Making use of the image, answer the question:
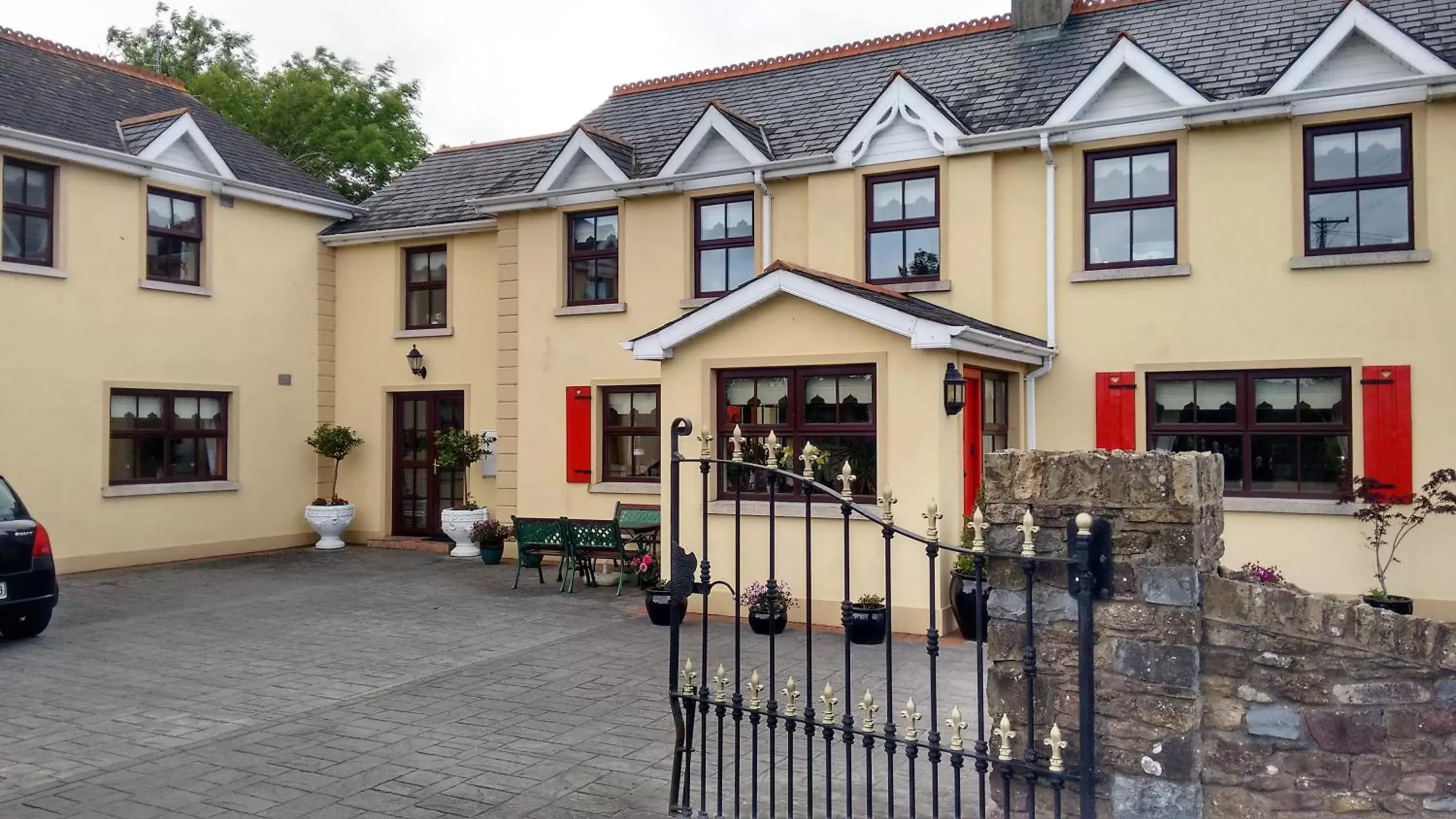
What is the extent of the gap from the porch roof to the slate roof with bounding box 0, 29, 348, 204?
8.77 meters

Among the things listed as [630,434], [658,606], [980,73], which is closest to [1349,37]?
[980,73]

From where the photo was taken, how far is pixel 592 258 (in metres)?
14.9

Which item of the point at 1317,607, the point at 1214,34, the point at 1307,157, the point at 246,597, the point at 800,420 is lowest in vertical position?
the point at 246,597

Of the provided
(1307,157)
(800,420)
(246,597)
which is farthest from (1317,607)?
(246,597)

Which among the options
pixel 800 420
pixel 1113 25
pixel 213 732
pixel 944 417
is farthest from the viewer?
pixel 1113 25

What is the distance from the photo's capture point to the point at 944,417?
388 inches

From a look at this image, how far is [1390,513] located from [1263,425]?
1.42 metres

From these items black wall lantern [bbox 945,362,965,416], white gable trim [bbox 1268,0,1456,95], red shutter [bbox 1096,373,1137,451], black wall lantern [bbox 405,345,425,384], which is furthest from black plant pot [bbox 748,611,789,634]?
black wall lantern [bbox 405,345,425,384]

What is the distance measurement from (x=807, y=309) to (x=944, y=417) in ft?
5.78

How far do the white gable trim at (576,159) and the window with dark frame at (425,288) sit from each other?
295 centimetres

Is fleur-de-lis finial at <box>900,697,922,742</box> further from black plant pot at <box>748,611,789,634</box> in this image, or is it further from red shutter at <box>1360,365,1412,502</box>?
red shutter at <box>1360,365,1412,502</box>

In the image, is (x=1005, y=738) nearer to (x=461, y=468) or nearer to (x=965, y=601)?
(x=965, y=601)

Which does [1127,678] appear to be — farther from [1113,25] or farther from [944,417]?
[1113,25]

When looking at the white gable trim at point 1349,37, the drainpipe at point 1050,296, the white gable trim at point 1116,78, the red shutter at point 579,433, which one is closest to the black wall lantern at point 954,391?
the drainpipe at point 1050,296
